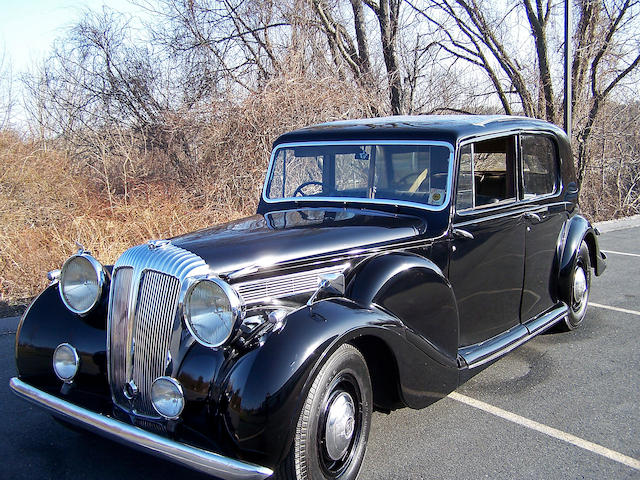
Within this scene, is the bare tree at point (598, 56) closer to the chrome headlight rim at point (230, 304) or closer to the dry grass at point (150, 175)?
the dry grass at point (150, 175)

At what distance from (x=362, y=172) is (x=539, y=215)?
1.40 meters

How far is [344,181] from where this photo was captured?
3.77 metres

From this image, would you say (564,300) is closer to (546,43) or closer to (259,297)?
(259,297)

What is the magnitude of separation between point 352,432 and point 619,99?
12.8m

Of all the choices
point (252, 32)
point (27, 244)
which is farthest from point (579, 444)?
point (252, 32)

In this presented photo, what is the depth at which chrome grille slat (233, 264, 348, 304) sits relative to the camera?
8.77 feet

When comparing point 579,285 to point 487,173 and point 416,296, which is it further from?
point 416,296

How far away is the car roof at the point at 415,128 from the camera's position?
350 cm

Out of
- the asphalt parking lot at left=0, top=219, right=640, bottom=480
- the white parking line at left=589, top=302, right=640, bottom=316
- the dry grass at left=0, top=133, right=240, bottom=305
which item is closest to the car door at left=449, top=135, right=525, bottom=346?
the asphalt parking lot at left=0, top=219, right=640, bottom=480

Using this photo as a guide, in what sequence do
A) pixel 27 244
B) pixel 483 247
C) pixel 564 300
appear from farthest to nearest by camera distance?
pixel 27 244
pixel 564 300
pixel 483 247

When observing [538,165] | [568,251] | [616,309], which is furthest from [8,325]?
[616,309]

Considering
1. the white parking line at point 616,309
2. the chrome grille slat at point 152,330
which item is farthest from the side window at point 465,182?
the white parking line at point 616,309

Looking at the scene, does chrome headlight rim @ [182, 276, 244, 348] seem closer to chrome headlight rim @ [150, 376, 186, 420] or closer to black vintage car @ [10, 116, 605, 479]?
black vintage car @ [10, 116, 605, 479]

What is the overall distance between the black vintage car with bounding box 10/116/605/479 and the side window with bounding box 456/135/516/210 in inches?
0.6
